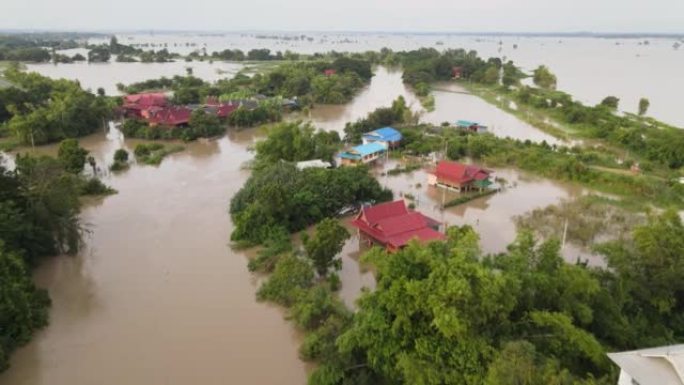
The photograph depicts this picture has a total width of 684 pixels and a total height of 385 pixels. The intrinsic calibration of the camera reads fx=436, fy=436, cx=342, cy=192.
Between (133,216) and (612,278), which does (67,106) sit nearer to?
(133,216)

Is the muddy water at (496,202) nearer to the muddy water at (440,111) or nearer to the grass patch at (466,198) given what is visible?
the grass patch at (466,198)

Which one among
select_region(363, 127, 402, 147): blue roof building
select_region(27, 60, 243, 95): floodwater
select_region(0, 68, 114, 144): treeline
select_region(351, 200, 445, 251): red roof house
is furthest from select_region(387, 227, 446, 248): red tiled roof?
select_region(27, 60, 243, 95): floodwater

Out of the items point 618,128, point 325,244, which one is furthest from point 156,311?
point 618,128

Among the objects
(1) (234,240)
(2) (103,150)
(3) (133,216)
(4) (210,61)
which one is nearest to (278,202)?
(1) (234,240)

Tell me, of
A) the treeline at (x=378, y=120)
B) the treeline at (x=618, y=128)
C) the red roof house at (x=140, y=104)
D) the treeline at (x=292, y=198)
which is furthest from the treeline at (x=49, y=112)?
the treeline at (x=618, y=128)

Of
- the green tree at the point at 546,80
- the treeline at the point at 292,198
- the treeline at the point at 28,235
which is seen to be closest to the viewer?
the treeline at the point at 28,235
